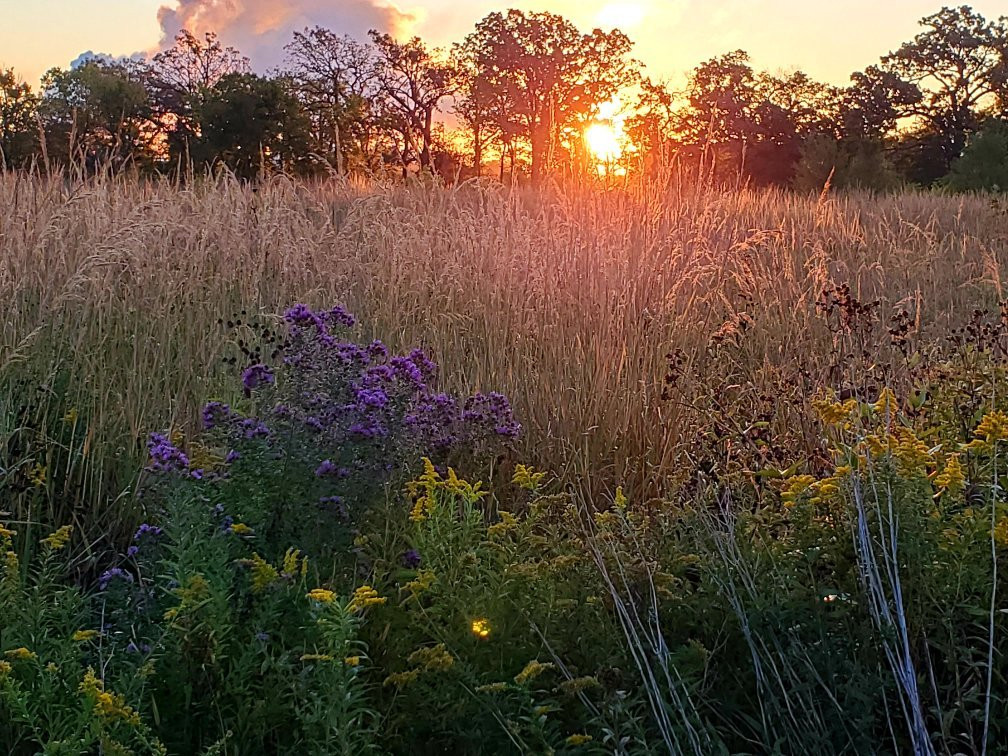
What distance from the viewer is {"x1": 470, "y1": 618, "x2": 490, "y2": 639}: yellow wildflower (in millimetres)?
1490

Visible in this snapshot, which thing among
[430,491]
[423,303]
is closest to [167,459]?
[430,491]

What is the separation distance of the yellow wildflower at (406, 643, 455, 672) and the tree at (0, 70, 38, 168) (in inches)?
156

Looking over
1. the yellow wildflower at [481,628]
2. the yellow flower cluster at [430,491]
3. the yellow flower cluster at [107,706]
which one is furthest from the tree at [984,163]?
the yellow flower cluster at [107,706]

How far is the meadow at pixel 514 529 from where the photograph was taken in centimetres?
140

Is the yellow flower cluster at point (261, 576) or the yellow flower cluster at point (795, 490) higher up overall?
the yellow flower cluster at point (795, 490)

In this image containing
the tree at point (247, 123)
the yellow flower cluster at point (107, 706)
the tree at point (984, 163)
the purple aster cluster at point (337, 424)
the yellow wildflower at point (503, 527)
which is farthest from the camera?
the tree at point (984, 163)

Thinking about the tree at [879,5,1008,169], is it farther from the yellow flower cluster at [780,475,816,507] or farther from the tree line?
the yellow flower cluster at [780,475,816,507]

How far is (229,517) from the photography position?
70.4 inches

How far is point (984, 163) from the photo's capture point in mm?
20906

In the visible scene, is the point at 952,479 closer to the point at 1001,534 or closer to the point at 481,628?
the point at 1001,534

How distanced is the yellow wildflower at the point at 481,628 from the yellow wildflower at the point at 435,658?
2.5 inches

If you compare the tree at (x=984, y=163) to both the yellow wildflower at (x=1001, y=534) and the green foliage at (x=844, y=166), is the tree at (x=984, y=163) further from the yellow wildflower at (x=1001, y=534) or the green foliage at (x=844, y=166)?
the yellow wildflower at (x=1001, y=534)

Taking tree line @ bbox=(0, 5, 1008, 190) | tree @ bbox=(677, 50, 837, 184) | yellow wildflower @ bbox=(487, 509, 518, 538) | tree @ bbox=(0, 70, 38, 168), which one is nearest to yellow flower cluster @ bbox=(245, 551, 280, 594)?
yellow wildflower @ bbox=(487, 509, 518, 538)

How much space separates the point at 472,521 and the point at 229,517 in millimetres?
523
